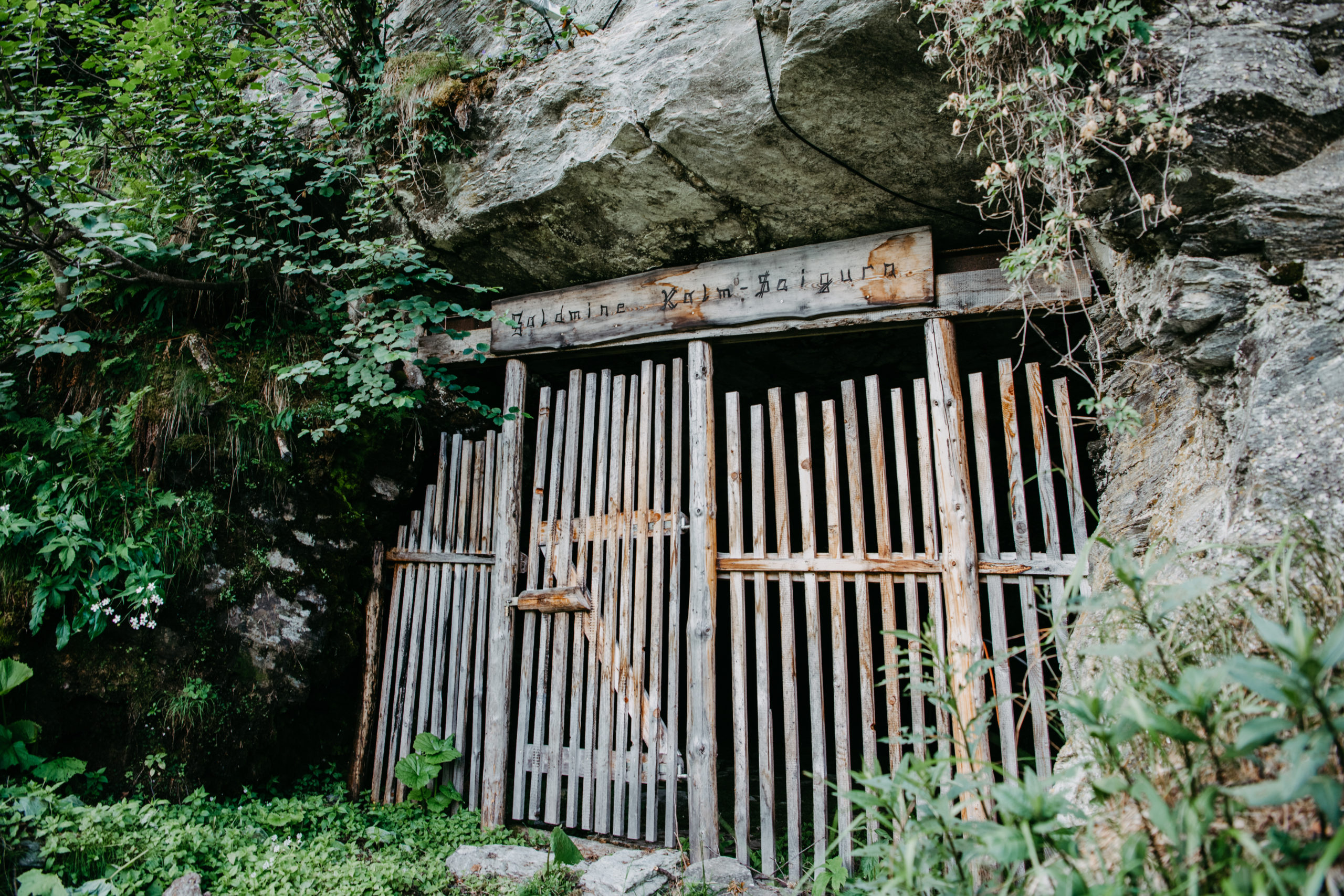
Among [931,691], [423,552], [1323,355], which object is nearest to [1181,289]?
[1323,355]

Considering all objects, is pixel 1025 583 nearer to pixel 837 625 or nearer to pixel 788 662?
pixel 837 625

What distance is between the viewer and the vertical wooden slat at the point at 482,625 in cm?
418

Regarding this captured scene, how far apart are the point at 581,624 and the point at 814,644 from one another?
55.1 inches

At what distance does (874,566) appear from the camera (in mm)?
3361

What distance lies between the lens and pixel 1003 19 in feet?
8.29

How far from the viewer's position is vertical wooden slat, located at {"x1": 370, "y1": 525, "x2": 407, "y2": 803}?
434 cm

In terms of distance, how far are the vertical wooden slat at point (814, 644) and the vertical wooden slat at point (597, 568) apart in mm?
1211

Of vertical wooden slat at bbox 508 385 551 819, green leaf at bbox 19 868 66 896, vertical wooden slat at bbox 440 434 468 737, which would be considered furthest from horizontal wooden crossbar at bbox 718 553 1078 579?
green leaf at bbox 19 868 66 896

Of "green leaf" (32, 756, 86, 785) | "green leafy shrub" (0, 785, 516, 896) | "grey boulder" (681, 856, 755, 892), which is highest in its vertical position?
"green leaf" (32, 756, 86, 785)

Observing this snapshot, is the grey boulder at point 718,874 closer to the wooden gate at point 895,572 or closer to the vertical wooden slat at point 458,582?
the wooden gate at point 895,572

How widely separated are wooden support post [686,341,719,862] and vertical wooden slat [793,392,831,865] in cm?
50

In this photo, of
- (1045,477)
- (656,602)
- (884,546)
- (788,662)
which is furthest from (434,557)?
(1045,477)

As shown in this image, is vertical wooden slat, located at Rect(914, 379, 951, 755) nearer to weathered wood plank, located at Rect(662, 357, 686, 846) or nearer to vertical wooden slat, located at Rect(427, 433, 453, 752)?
weathered wood plank, located at Rect(662, 357, 686, 846)

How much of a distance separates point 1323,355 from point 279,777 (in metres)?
5.19
